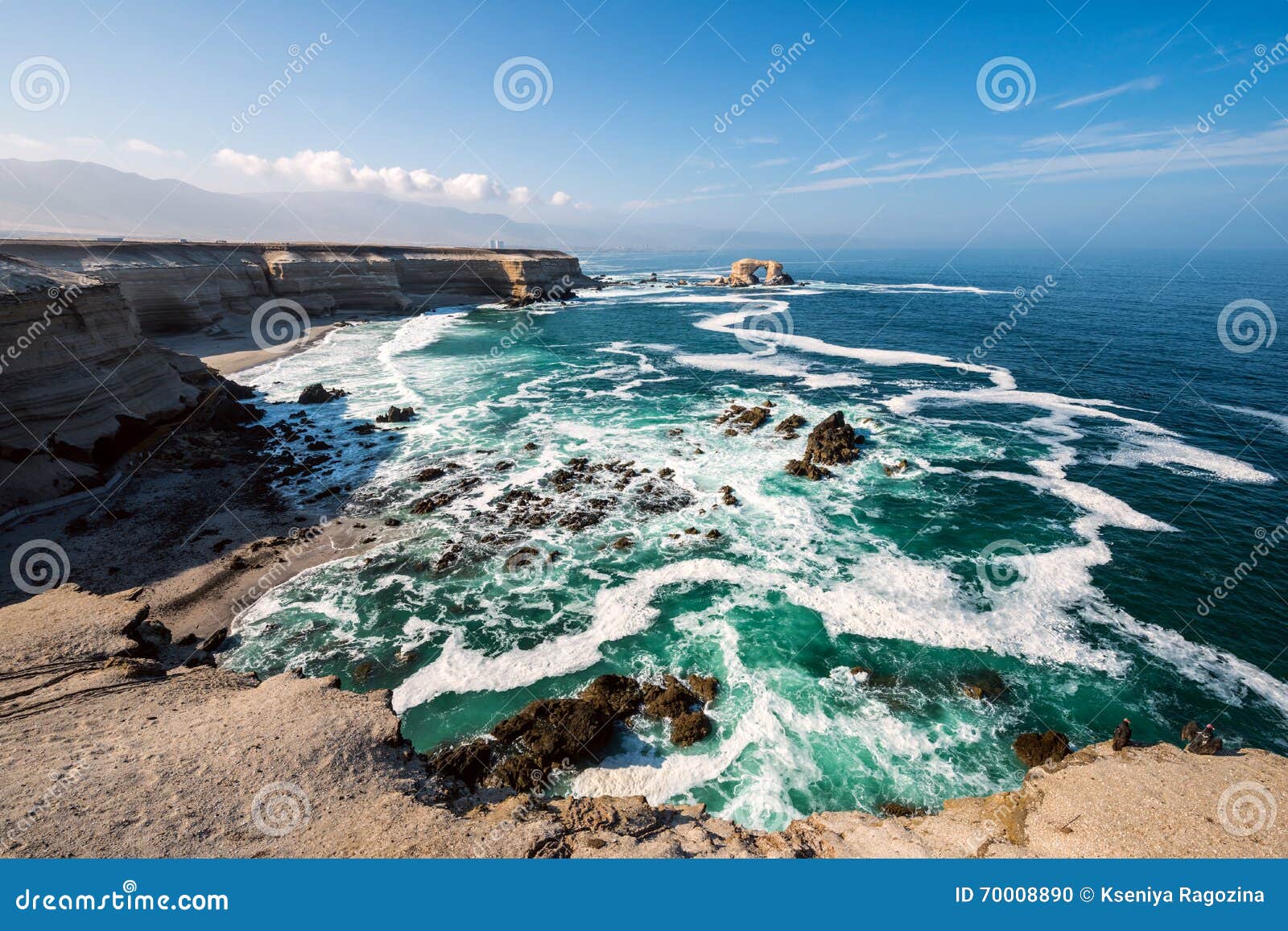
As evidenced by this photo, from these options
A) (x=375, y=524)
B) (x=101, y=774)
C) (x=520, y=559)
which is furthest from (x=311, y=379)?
(x=101, y=774)

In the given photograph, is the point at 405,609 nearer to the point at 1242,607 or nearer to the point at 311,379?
the point at 1242,607

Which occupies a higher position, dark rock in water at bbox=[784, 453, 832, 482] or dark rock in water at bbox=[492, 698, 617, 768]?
dark rock in water at bbox=[784, 453, 832, 482]

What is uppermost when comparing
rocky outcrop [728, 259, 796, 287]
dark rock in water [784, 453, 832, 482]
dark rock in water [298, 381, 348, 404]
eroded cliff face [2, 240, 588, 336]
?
rocky outcrop [728, 259, 796, 287]

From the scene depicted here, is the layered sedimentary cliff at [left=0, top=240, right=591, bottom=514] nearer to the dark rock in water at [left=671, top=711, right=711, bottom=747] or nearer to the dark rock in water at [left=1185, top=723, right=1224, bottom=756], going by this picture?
the dark rock in water at [left=671, top=711, right=711, bottom=747]

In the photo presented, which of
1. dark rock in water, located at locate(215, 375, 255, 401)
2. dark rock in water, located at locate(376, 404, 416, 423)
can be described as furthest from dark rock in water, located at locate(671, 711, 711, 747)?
dark rock in water, located at locate(215, 375, 255, 401)

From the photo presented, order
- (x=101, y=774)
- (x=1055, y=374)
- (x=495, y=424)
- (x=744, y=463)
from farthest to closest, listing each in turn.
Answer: (x=1055, y=374) → (x=495, y=424) → (x=744, y=463) → (x=101, y=774)

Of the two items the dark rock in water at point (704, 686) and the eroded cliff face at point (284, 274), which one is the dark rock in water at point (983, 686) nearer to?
the dark rock in water at point (704, 686)
